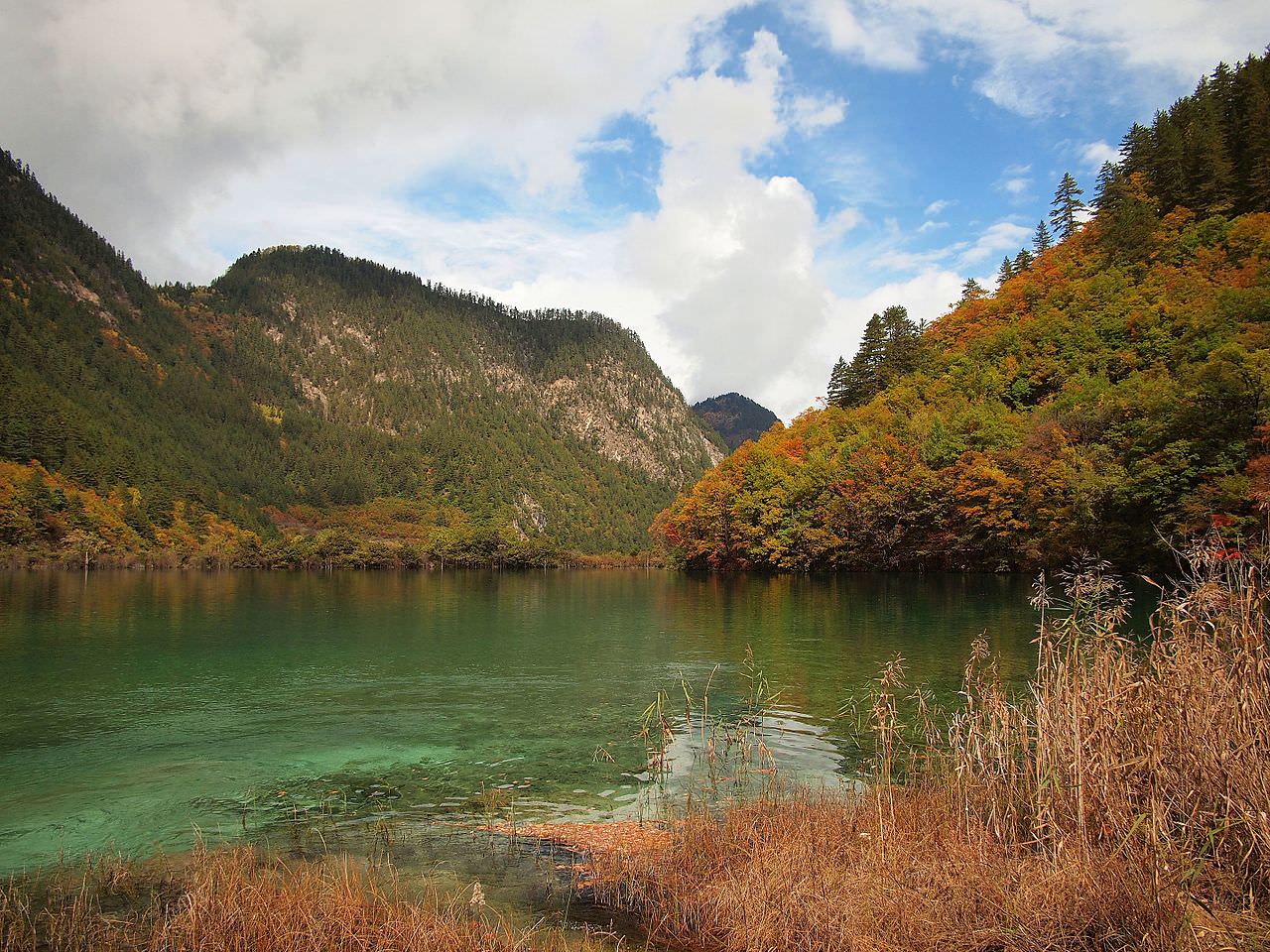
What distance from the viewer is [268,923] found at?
7.25 meters

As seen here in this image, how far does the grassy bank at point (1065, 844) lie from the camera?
657 cm

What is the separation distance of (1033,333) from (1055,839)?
96449 mm

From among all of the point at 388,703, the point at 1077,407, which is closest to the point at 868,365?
the point at 1077,407

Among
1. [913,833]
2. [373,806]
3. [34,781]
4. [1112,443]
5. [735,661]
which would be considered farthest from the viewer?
[1112,443]

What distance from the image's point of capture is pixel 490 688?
2800 centimetres

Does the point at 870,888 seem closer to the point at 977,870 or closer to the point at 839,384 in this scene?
the point at 977,870

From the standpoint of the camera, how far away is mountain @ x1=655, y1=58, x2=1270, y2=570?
2036 inches

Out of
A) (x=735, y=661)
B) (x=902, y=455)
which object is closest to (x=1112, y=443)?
(x=902, y=455)

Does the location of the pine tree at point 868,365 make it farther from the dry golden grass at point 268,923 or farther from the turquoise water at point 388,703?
the dry golden grass at point 268,923

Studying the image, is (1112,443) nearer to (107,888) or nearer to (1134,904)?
(1134,904)

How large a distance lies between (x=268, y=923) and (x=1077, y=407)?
76.7 meters

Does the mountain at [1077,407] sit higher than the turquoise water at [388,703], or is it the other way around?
the mountain at [1077,407]

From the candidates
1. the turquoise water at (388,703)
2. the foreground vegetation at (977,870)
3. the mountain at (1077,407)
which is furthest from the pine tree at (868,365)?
the foreground vegetation at (977,870)

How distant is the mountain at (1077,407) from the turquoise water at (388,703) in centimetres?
1374
